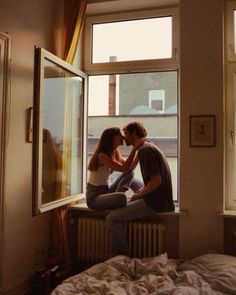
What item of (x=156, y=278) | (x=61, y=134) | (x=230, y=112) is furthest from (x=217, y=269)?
(x=61, y=134)

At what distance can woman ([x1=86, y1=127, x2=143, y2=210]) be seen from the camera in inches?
116

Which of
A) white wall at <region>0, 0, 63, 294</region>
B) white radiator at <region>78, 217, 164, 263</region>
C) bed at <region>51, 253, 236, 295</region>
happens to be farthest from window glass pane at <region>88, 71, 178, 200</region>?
bed at <region>51, 253, 236, 295</region>

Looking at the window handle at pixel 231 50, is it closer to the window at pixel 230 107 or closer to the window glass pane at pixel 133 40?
the window at pixel 230 107

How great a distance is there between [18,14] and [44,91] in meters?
0.63

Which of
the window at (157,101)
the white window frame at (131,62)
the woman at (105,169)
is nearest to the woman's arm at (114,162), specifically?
the woman at (105,169)

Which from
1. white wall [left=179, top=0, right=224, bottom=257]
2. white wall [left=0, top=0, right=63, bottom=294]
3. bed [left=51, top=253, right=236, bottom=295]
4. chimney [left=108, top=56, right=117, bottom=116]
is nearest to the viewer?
bed [left=51, top=253, right=236, bottom=295]

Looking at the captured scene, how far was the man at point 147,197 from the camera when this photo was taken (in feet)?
9.16

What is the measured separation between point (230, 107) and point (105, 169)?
A: 1.26 meters

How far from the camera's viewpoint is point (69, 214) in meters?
3.29

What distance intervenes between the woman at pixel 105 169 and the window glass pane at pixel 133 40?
906mm

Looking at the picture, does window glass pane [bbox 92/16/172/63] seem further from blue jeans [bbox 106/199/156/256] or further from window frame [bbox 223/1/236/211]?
blue jeans [bbox 106/199/156/256]

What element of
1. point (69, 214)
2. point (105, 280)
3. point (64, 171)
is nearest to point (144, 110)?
point (64, 171)

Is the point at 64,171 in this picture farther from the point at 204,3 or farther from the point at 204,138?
the point at 204,3

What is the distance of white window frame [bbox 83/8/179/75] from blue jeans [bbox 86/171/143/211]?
108cm
